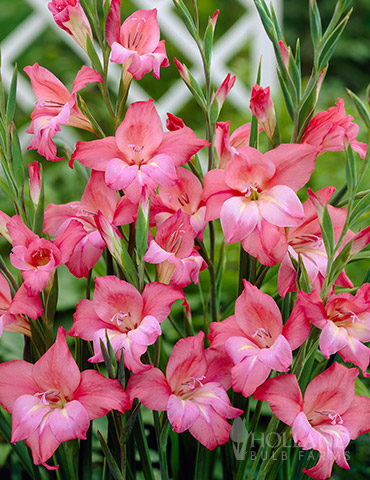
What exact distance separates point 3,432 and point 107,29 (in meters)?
0.35

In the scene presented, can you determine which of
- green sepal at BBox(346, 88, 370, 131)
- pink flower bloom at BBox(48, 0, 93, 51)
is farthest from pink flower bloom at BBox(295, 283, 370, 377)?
pink flower bloom at BBox(48, 0, 93, 51)

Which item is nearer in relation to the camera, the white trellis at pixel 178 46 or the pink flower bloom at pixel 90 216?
the pink flower bloom at pixel 90 216

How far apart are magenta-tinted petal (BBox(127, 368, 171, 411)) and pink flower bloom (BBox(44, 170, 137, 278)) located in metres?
0.09

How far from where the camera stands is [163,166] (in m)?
0.43

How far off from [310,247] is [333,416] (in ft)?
0.40

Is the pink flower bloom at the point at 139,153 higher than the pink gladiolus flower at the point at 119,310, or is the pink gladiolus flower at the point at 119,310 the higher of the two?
the pink flower bloom at the point at 139,153

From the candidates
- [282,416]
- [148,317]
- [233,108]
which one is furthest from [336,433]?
[233,108]

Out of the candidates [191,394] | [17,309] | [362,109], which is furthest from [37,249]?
[362,109]

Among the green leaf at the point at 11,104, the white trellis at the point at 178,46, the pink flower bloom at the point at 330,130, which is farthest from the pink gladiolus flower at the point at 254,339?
the white trellis at the point at 178,46

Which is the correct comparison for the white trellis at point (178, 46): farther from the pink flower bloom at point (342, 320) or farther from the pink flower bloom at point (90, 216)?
the pink flower bloom at point (342, 320)

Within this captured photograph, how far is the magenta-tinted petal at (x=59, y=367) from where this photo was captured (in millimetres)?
434

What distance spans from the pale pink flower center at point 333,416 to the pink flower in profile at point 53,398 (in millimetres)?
138

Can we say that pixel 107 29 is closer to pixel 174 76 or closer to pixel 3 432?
pixel 3 432

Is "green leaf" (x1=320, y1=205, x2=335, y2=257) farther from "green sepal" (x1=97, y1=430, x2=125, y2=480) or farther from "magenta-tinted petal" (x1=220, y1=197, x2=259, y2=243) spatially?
"green sepal" (x1=97, y1=430, x2=125, y2=480)
